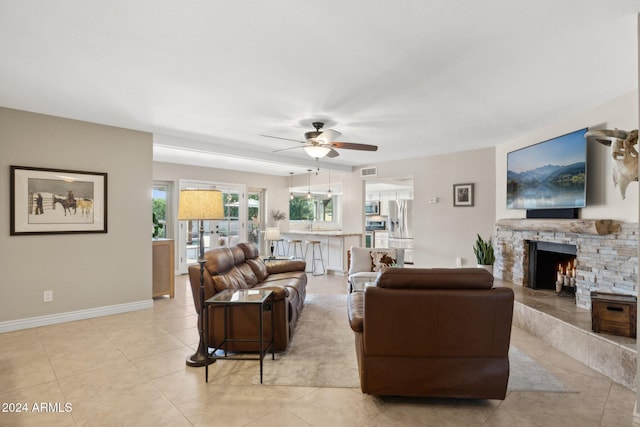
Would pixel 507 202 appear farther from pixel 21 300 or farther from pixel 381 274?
pixel 21 300

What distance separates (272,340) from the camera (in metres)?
3.11

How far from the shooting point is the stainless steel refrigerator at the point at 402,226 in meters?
9.21

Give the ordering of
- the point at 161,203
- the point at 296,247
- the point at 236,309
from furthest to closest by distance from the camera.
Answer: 1. the point at 296,247
2. the point at 161,203
3. the point at 236,309

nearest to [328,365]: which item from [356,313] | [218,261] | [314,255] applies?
[356,313]

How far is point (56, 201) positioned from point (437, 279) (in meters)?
4.38

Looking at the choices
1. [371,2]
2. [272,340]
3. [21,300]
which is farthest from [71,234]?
[371,2]

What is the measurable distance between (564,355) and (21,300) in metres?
5.74

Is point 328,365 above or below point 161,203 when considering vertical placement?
below

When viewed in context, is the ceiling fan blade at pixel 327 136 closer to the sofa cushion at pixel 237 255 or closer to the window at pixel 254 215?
the sofa cushion at pixel 237 255

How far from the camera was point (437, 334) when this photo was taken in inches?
87.0

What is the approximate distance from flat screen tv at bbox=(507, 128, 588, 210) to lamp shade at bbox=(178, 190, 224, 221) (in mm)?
3854

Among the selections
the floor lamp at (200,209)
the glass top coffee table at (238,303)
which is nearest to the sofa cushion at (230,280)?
the glass top coffee table at (238,303)

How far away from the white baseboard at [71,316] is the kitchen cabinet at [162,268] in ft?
1.60

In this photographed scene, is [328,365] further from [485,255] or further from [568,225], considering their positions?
[485,255]
